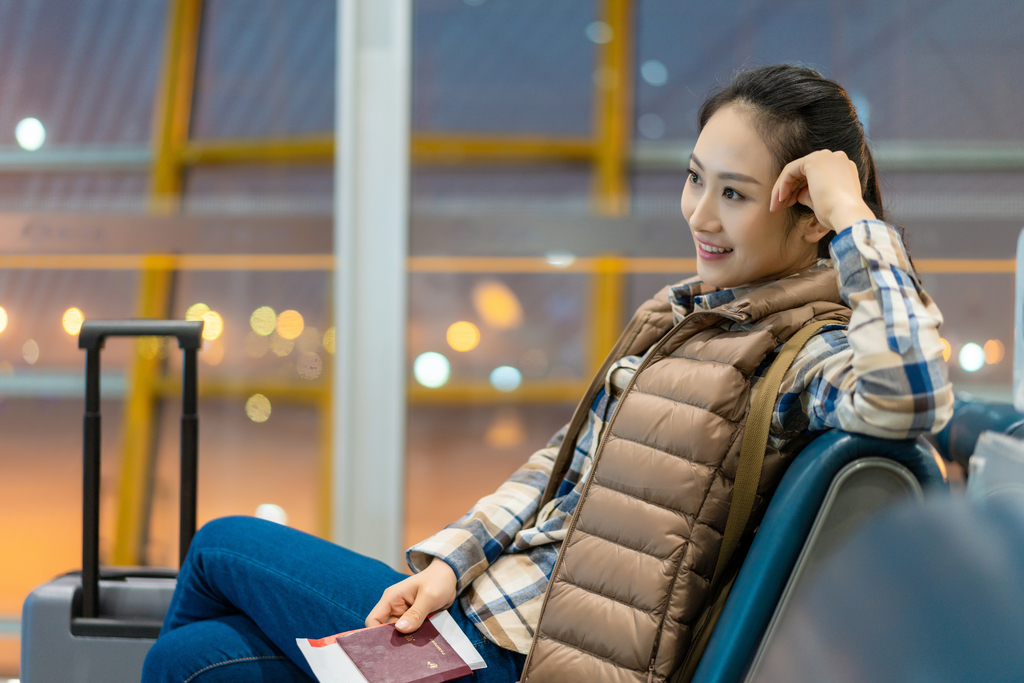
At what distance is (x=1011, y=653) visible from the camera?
1.80ft

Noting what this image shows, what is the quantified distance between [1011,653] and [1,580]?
273 centimetres

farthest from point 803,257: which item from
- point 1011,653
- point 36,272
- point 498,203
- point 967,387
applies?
point 36,272

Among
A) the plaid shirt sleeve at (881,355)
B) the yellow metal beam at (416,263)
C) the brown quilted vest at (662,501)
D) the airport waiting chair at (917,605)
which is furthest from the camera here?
the yellow metal beam at (416,263)

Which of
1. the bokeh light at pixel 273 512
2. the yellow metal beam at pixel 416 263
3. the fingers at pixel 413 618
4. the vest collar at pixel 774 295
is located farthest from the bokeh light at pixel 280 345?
the vest collar at pixel 774 295

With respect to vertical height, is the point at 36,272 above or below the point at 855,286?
above

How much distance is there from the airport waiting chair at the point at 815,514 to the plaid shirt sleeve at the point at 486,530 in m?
0.39

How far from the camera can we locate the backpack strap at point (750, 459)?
2.63 ft

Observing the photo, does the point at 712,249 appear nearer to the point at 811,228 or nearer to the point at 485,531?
the point at 811,228

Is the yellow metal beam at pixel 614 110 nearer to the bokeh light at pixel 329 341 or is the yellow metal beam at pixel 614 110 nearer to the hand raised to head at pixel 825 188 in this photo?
the bokeh light at pixel 329 341

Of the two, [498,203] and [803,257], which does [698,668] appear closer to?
[803,257]

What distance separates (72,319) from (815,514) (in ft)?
7.58

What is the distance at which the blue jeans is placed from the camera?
99 cm

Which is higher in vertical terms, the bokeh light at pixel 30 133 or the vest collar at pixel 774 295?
the bokeh light at pixel 30 133

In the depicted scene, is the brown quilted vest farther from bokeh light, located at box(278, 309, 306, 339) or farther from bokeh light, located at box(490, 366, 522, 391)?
bokeh light, located at box(278, 309, 306, 339)
